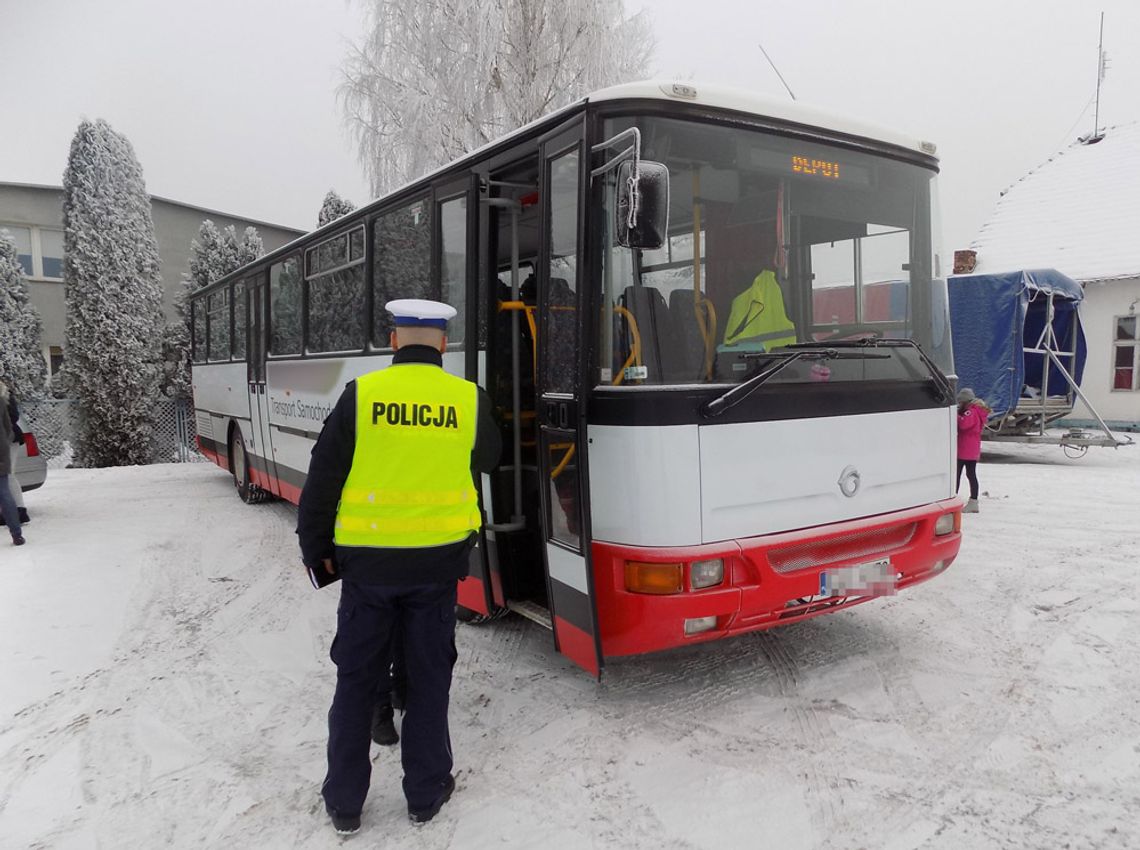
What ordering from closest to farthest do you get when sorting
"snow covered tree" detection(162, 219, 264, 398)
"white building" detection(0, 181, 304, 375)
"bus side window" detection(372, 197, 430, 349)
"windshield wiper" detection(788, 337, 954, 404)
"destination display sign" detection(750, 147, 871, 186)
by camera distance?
"destination display sign" detection(750, 147, 871, 186), "windshield wiper" detection(788, 337, 954, 404), "bus side window" detection(372, 197, 430, 349), "snow covered tree" detection(162, 219, 264, 398), "white building" detection(0, 181, 304, 375)

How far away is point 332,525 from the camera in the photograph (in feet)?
10.1

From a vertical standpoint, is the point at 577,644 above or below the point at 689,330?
below

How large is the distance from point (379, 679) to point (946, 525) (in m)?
3.26

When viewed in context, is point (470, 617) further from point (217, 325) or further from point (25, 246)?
point (25, 246)

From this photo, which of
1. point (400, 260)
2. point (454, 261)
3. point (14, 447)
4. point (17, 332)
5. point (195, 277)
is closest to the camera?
point (454, 261)

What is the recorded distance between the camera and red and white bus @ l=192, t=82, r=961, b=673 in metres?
3.58

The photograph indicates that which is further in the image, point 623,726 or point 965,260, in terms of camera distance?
point 965,260

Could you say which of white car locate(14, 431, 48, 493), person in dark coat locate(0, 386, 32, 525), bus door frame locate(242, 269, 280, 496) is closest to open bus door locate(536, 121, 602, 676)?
bus door frame locate(242, 269, 280, 496)

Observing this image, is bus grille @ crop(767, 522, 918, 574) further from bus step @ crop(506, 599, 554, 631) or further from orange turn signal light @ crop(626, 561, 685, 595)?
bus step @ crop(506, 599, 554, 631)

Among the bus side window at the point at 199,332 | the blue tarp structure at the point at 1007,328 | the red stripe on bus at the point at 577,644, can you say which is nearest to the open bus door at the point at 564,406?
the red stripe on bus at the point at 577,644

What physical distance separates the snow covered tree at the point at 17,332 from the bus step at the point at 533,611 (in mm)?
14453

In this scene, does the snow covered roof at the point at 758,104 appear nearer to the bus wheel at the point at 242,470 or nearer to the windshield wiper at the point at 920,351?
the windshield wiper at the point at 920,351

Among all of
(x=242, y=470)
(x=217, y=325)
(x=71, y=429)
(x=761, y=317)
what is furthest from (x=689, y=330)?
(x=71, y=429)

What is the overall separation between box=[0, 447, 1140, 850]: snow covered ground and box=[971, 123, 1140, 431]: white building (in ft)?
43.9
